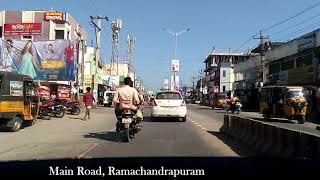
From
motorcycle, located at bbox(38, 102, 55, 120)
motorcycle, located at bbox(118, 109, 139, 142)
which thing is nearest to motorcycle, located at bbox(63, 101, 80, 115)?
motorcycle, located at bbox(38, 102, 55, 120)

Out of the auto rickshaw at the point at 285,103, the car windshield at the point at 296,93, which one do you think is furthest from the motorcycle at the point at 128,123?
the car windshield at the point at 296,93

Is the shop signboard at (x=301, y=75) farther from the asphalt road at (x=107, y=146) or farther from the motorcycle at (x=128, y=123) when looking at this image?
the motorcycle at (x=128, y=123)

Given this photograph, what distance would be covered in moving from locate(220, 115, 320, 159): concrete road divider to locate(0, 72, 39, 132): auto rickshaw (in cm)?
786

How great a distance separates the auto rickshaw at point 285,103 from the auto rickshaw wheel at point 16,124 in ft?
53.5

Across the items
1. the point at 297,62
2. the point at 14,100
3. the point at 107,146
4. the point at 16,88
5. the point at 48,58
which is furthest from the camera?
the point at 297,62

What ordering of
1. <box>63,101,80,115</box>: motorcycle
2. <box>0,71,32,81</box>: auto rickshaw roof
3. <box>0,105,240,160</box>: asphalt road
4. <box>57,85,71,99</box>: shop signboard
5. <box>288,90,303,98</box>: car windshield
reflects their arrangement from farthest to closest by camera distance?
1. <box>57,85,71,99</box>: shop signboard
2. <box>63,101,80,115</box>: motorcycle
3. <box>288,90,303,98</box>: car windshield
4. <box>0,71,32,81</box>: auto rickshaw roof
5. <box>0,105,240,160</box>: asphalt road

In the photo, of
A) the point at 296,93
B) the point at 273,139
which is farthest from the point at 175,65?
the point at 273,139

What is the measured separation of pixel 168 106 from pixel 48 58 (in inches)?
861

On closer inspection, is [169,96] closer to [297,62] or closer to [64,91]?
[64,91]

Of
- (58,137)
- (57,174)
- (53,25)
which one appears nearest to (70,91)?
(53,25)

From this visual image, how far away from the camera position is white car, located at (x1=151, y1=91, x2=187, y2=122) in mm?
26609

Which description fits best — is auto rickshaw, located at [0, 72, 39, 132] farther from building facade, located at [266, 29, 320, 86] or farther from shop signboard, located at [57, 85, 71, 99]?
building facade, located at [266, 29, 320, 86]

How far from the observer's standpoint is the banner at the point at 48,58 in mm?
44812

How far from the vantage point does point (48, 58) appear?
4597 cm
